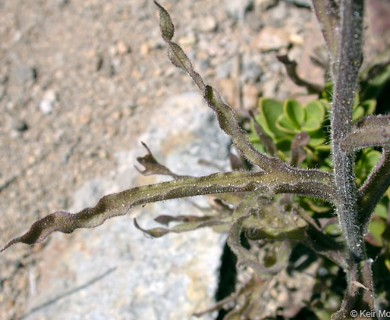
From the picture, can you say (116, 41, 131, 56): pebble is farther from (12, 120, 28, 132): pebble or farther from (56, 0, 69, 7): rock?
(12, 120, 28, 132): pebble

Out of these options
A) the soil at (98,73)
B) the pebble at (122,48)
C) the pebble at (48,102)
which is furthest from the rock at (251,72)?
the pebble at (48,102)

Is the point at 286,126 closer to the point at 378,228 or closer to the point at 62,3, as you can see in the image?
the point at 378,228

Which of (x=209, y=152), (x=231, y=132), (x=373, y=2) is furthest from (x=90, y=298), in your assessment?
(x=373, y=2)

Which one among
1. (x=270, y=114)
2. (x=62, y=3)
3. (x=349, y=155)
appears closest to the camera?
(x=349, y=155)

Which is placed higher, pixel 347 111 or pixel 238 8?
pixel 238 8

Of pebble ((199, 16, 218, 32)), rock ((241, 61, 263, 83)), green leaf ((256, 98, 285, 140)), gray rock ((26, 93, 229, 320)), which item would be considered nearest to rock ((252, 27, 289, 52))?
rock ((241, 61, 263, 83))

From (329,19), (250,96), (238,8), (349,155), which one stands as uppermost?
(238,8)

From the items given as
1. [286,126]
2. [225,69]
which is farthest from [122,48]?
[286,126]
